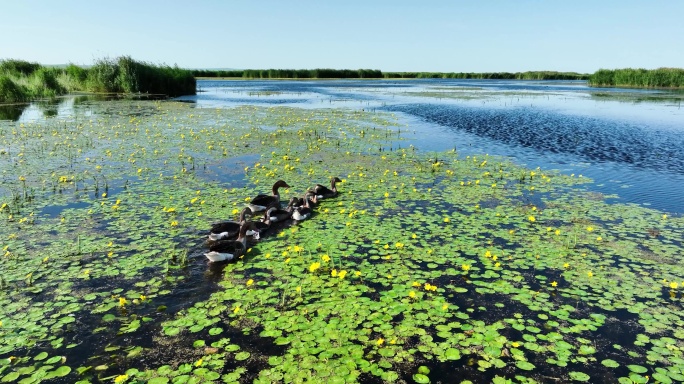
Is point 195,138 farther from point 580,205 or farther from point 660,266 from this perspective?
point 660,266

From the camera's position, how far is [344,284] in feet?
24.4

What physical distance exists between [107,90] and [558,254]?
51.6 meters

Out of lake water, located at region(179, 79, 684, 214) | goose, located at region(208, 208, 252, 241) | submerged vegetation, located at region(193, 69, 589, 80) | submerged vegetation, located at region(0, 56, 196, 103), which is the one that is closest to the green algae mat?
goose, located at region(208, 208, 252, 241)

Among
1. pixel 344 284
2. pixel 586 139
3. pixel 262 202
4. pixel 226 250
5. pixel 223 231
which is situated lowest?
pixel 344 284

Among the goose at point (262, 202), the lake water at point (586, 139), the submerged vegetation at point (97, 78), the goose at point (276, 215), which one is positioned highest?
the submerged vegetation at point (97, 78)

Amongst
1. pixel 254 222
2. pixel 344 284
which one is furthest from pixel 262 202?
pixel 344 284

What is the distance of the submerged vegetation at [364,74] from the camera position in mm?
111562

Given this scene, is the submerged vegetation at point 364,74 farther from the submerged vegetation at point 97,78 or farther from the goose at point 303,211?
the goose at point 303,211

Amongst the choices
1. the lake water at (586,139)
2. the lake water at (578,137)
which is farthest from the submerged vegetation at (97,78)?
the lake water at (586,139)

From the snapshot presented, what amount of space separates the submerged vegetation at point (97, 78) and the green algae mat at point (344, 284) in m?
35.8

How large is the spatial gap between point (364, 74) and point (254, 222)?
121920 mm

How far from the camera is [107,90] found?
48.3m

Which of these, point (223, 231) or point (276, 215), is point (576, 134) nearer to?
point (276, 215)

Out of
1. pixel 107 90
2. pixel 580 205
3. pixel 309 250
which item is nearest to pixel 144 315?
pixel 309 250
